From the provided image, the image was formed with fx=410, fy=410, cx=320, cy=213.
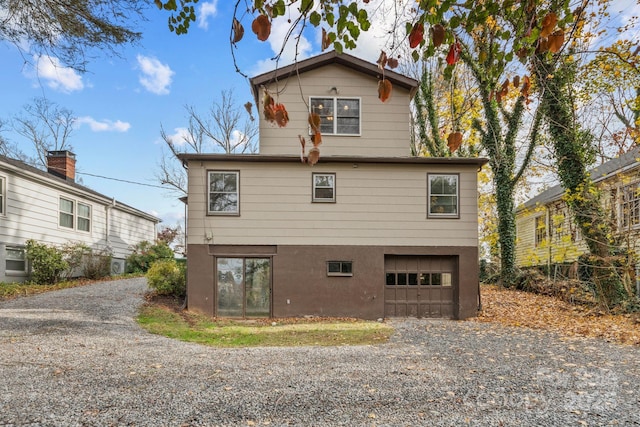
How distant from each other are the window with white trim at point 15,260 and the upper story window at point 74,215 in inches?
88.0

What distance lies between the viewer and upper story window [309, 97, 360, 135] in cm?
1283

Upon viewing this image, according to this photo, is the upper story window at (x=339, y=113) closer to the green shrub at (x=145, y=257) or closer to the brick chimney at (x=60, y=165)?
the brick chimney at (x=60, y=165)

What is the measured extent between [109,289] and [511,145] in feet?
56.3

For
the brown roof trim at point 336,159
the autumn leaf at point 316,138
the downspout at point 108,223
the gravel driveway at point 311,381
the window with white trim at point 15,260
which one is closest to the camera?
the autumn leaf at point 316,138

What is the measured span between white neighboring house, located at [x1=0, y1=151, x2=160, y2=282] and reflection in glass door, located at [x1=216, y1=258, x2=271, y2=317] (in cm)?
823

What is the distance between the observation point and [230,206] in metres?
11.9

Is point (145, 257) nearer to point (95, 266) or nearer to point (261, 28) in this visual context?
point (95, 266)

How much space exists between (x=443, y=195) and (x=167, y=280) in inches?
354

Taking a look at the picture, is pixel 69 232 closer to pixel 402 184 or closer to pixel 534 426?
pixel 402 184

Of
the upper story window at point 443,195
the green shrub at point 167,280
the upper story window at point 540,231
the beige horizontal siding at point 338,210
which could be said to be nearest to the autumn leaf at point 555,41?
the beige horizontal siding at point 338,210

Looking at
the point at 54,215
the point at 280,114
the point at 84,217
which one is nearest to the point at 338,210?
the point at 280,114

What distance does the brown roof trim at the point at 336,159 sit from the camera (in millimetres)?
11734

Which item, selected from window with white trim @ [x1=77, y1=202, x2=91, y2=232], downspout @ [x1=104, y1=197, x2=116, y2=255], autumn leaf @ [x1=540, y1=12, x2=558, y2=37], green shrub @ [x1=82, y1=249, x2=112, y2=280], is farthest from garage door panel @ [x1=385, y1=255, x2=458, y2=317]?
downspout @ [x1=104, y1=197, x2=116, y2=255]

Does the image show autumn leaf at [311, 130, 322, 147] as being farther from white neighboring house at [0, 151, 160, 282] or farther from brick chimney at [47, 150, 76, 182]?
brick chimney at [47, 150, 76, 182]
